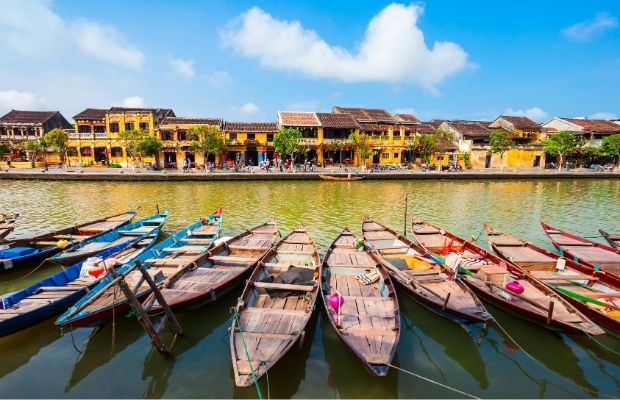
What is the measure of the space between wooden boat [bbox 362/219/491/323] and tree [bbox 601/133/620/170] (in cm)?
5053

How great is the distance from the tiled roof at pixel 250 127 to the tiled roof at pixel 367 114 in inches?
495

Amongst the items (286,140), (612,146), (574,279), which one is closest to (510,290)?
(574,279)

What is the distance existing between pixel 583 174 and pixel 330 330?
48193 millimetres

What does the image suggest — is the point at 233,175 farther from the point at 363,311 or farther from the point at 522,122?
the point at 522,122

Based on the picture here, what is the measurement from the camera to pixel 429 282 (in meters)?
10.0

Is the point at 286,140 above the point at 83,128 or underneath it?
underneath

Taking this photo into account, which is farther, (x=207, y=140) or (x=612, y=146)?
(x=612, y=146)

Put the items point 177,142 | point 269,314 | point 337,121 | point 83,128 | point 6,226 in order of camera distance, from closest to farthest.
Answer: point 269,314 < point 6,226 < point 177,142 < point 83,128 < point 337,121

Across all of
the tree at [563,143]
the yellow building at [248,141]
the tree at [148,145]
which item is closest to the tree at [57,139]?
the tree at [148,145]

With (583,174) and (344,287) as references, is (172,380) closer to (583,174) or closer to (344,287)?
(344,287)

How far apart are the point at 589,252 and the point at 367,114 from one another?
42523 millimetres

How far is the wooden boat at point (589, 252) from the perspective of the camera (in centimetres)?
1169

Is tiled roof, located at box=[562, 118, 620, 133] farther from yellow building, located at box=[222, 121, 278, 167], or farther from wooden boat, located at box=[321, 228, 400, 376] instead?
wooden boat, located at box=[321, 228, 400, 376]

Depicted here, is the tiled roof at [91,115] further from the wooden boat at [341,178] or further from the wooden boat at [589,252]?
the wooden boat at [589,252]
